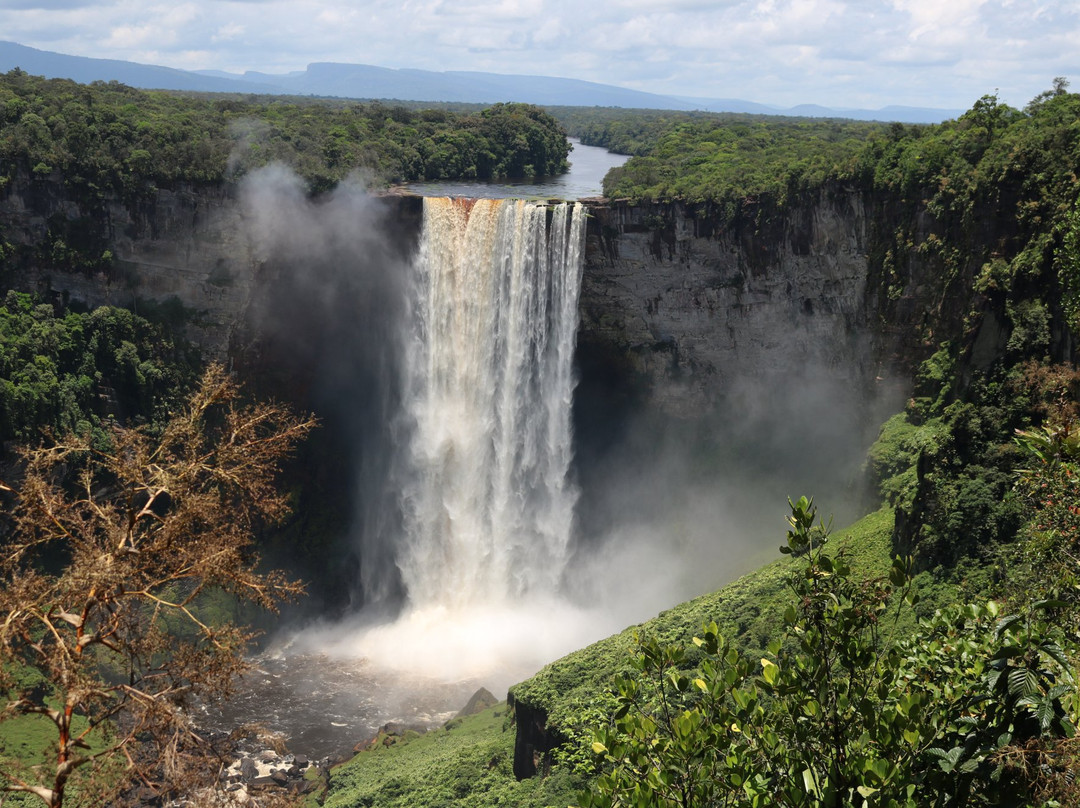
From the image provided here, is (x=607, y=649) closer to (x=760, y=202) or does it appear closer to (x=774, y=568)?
(x=774, y=568)

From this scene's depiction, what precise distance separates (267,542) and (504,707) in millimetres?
17062

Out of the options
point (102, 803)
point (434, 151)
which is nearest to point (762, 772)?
point (102, 803)

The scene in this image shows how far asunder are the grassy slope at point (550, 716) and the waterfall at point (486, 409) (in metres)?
11.4

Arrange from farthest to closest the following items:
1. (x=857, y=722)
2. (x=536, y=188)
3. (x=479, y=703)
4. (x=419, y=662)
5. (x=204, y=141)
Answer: (x=536, y=188), (x=204, y=141), (x=419, y=662), (x=479, y=703), (x=857, y=722)

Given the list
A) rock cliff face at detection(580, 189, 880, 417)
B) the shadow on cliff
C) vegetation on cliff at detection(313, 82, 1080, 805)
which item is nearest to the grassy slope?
vegetation on cliff at detection(313, 82, 1080, 805)

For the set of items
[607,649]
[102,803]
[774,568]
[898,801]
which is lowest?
[607,649]

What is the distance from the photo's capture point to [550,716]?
2452 cm

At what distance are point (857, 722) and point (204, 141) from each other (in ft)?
133

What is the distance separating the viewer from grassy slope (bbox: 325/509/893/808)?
2458 centimetres

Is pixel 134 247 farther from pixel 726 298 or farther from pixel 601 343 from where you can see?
pixel 726 298

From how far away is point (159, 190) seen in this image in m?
42.1

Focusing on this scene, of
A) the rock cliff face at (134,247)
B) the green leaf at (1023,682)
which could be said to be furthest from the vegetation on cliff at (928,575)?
the rock cliff face at (134,247)

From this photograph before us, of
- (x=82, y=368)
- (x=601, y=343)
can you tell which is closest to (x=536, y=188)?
(x=601, y=343)

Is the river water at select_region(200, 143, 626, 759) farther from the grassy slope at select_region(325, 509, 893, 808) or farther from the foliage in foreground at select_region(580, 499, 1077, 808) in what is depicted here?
the foliage in foreground at select_region(580, 499, 1077, 808)
